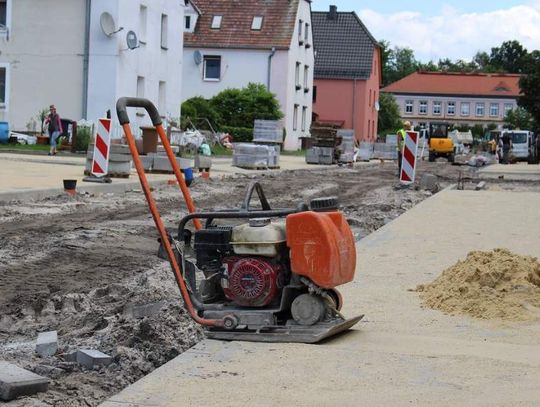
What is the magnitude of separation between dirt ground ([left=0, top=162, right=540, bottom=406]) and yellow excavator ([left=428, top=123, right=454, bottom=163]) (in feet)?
150

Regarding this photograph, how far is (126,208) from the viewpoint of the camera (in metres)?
17.6

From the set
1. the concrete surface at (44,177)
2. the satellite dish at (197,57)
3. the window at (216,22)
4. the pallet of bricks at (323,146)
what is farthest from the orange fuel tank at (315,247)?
the window at (216,22)

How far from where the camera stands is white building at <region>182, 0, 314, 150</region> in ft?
217

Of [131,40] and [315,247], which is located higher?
[131,40]

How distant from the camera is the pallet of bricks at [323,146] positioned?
157 ft

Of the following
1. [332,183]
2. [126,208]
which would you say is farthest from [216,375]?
[332,183]

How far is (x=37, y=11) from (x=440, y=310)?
35.7 meters

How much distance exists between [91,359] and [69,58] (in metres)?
36.5

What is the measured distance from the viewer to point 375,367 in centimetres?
621

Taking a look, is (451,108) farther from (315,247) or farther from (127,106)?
(315,247)

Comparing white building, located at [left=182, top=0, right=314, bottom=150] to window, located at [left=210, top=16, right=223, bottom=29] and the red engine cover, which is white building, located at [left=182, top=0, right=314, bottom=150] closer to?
window, located at [left=210, top=16, right=223, bottom=29]

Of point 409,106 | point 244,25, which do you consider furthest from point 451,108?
point 244,25

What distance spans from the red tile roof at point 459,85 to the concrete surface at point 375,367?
13471cm

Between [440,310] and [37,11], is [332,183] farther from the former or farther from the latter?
[440,310]
